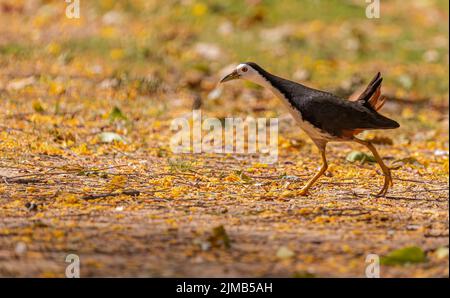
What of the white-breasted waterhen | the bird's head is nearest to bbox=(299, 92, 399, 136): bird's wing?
the white-breasted waterhen

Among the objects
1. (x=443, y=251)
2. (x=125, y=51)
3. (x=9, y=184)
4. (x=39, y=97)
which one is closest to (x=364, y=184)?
(x=443, y=251)

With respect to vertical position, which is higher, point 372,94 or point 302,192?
point 372,94

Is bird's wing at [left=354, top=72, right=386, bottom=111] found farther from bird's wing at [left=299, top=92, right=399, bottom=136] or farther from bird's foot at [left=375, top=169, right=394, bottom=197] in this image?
bird's foot at [left=375, top=169, right=394, bottom=197]

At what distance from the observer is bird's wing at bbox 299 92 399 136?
568 centimetres

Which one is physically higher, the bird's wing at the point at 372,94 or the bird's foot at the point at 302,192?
the bird's wing at the point at 372,94

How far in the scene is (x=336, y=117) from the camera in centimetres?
570

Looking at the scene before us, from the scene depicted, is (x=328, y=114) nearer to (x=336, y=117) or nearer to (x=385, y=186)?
(x=336, y=117)

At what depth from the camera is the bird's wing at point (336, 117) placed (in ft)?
18.6

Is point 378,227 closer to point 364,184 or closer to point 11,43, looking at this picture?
point 364,184

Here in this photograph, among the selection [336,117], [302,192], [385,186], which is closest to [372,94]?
[336,117]

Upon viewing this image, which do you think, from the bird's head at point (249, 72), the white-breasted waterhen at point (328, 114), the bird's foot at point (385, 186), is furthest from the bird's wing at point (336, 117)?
the bird's head at point (249, 72)

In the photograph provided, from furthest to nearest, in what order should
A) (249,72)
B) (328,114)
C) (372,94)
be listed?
(249,72) < (372,94) < (328,114)

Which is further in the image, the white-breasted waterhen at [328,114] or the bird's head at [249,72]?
the bird's head at [249,72]

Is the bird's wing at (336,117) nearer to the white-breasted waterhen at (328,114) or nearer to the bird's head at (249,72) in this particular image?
the white-breasted waterhen at (328,114)
